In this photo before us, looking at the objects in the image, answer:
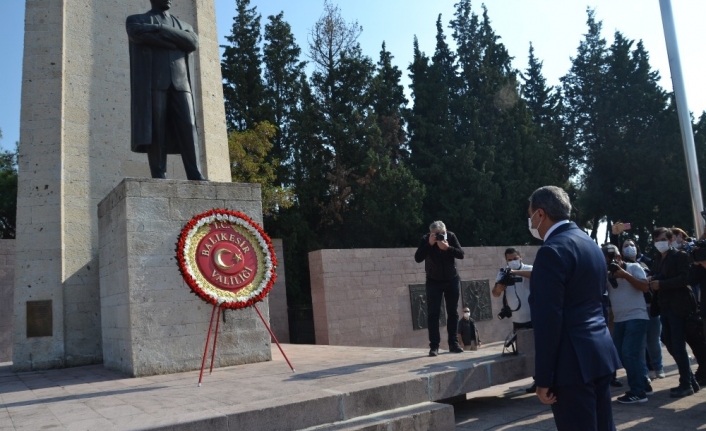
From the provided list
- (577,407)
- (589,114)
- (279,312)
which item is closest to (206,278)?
(577,407)

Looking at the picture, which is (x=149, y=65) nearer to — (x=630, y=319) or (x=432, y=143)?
(x=630, y=319)

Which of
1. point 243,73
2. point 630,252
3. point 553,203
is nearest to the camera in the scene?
point 553,203

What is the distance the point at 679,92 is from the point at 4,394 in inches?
417

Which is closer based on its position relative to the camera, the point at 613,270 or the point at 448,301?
the point at 613,270

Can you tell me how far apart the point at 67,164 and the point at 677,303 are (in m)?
7.80

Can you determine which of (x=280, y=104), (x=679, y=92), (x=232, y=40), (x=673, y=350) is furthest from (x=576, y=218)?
(x=673, y=350)

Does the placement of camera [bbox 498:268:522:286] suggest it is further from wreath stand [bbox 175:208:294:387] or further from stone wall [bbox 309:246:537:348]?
stone wall [bbox 309:246:537:348]

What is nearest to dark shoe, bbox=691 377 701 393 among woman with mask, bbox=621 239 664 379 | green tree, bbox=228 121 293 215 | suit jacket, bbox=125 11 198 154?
woman with mask, bbox=621 239 664 379

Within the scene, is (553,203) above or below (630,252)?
above

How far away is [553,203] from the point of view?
313 centimetres

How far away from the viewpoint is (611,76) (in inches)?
1232

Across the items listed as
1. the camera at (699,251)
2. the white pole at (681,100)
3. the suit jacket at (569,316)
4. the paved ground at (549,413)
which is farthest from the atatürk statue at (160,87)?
the white pole at (681,100)

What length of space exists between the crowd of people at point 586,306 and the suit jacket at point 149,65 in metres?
3.28

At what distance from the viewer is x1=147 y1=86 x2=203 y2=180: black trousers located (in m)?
6.48
